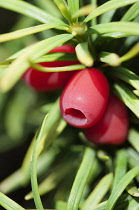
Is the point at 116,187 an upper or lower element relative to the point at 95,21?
lower

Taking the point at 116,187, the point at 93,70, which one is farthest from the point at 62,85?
the point at 116,187

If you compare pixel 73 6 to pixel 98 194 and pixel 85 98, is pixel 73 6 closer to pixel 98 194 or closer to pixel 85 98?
pixel 85 98

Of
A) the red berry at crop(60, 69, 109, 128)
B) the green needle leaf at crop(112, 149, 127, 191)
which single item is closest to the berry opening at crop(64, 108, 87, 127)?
the red berry at crop(60, 69, 109, 128)

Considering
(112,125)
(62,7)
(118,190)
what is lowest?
(118,190)

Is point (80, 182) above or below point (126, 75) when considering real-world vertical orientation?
below

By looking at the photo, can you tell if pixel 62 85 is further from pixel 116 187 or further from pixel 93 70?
pixel 116 187

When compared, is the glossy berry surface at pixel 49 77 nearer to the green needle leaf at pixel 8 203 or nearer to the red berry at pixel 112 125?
the red berry at pixel 112 125

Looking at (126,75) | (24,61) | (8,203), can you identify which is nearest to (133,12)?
(126,75)
